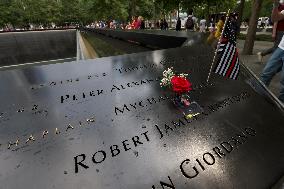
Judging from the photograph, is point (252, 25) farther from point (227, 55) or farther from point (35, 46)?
point (35, 46)

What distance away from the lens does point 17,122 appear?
2119mm

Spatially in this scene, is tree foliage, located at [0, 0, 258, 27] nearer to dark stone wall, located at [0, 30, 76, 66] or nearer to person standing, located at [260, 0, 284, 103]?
dark stone wall, located at [0, 30, 76, 66]

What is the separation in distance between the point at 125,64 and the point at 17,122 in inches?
64.4

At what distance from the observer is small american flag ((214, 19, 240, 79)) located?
3.08 meters

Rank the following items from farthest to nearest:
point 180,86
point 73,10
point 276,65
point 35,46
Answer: point 73,10 < point 35,46 < point 276,65 < point 180,86

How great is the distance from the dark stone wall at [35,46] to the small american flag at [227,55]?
1278 centimetres

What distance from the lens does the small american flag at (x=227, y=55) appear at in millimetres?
3080

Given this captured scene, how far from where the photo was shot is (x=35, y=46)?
14453 mm

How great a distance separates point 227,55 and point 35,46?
13.7m

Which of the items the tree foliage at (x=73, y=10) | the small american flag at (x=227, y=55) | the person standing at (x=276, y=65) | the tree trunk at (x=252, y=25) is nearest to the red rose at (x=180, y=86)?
the small american flag at (x=227, y=55)

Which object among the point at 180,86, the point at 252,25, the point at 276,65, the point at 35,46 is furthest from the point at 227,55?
the point at 35,46

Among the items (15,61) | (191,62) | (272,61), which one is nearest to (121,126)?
(191,62)

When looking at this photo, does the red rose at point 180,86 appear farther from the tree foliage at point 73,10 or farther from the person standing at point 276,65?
the tree foliage at point 73,10

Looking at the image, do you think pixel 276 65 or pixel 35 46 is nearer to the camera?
pixel 276 65
